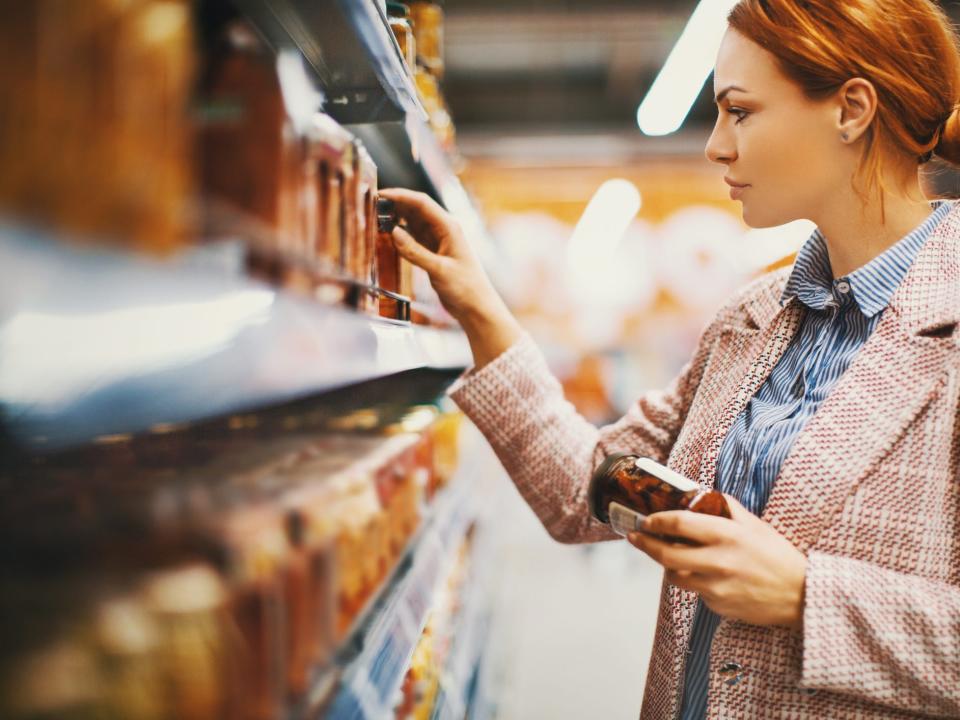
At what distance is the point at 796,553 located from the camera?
3.22 ft

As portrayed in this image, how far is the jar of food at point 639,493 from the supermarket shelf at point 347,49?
0.67 metres

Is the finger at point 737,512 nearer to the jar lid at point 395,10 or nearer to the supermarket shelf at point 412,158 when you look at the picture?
the supermarket shelf at point 412,158

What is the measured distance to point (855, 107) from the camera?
43.4 inches

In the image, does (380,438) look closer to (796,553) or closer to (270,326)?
(270,326)

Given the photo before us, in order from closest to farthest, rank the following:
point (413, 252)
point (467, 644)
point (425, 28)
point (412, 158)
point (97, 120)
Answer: point (97, 120) → point (413, 252) → point (412, 158) → point (425, 28) → point (467, 644)

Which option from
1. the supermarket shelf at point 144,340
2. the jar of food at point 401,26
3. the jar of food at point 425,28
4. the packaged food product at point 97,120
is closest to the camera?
the packaged food product at point 97,120

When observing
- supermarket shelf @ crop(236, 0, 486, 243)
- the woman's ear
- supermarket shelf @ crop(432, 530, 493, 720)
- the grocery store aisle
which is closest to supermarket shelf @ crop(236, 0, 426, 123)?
supermarket shelf @ crop(236, 0, 486, 243)

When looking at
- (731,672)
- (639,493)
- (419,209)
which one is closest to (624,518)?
(639,493)

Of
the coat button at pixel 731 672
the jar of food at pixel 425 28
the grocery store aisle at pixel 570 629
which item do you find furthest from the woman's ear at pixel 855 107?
the grocery store aisle at pixel 570 629

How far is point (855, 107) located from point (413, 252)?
0.71 m

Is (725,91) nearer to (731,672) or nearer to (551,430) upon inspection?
(551,430)

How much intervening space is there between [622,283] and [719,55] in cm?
712

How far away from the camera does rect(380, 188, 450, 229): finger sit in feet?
4.17

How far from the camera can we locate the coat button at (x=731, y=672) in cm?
107
